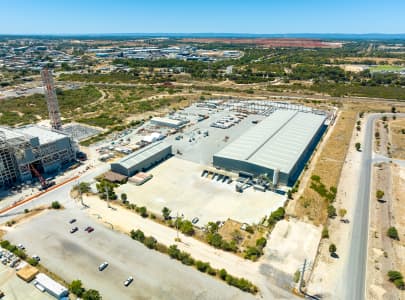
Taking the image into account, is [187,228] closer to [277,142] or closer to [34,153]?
[277,142]

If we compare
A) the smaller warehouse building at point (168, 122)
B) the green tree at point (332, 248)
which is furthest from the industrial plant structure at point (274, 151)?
Answer: the smaller warehouse building at point (168, 122)

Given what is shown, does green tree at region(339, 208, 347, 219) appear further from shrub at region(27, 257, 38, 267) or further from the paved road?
shrub at region(27, 257, 38, 267)

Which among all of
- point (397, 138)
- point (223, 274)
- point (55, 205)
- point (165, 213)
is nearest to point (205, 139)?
point (165, 213)

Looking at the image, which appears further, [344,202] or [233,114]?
[233,114]

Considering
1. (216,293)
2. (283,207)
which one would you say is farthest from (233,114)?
(216,293)

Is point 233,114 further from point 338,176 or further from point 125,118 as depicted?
point 338,176

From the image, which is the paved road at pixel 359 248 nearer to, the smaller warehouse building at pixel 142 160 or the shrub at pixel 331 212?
the shrub at pixel 331 212
